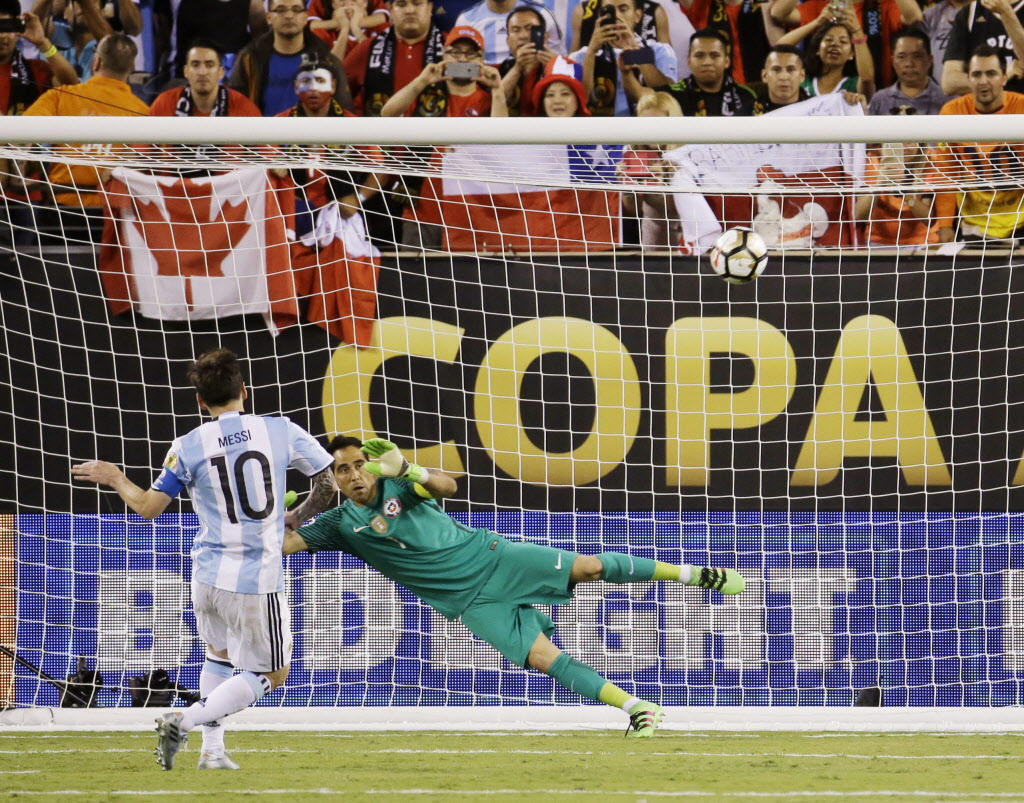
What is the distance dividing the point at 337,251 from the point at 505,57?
88.2 inches

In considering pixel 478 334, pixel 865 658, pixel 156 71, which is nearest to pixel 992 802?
pixel 865 658

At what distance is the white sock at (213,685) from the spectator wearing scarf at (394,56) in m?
4.86

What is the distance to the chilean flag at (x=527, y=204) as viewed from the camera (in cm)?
734

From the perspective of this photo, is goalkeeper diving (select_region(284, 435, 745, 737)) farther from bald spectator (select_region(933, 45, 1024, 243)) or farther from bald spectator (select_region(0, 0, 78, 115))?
bald spectator (select_region(0, 0, 78, 115))

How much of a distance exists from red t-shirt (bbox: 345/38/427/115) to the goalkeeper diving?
3747mm

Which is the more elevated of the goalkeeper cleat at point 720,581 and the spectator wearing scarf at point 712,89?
the spectator wearing scarf at point 712,89

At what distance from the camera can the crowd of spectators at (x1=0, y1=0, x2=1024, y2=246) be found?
8328 millimetres

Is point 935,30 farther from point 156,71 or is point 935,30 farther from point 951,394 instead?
point 156,71

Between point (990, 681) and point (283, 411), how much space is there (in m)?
4.21

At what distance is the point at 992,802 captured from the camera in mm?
3615

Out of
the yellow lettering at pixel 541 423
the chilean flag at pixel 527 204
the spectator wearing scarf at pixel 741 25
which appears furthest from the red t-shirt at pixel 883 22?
the yellow lettering at pixel 541 423

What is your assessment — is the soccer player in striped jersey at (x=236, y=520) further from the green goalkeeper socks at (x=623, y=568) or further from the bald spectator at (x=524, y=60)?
the bald spectator at (x=524, y=60)

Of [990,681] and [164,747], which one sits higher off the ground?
[164,747]

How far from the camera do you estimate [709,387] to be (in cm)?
733
